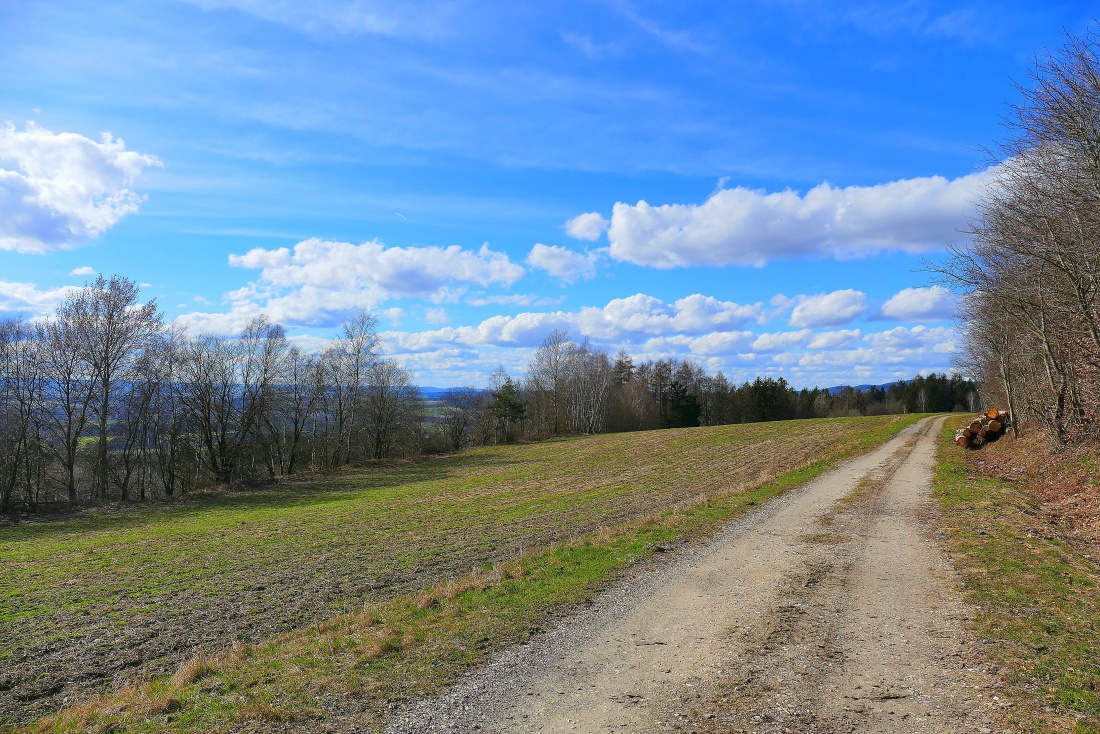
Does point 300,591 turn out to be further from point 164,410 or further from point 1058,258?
point 164,410

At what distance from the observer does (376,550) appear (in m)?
17.1

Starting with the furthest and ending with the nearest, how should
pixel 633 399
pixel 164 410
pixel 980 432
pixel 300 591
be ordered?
pixel 633 399
pixel 164 410
pixel 980 432
pixel 300 591

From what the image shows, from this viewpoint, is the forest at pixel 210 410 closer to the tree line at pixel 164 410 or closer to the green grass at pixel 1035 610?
the tree line at pixel 164 410

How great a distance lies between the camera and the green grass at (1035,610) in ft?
17.3

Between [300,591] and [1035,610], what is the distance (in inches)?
537

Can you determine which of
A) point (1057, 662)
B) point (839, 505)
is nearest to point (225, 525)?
point (839, 505)

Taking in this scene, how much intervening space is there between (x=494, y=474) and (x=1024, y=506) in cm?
3165

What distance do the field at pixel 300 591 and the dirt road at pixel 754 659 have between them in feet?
2.85

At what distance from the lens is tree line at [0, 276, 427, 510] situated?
35.5 metres

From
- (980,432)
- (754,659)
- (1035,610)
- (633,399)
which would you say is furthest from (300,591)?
(633,399)

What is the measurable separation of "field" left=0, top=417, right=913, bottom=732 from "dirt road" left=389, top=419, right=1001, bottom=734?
0.87 metres

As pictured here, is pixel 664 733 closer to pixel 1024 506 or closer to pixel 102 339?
pixel 1024 506

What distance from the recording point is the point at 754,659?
259 inches

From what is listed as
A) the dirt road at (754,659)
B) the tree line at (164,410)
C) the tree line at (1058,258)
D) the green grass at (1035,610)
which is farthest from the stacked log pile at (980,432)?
the tree line at (164,410)
